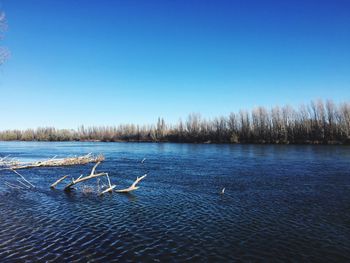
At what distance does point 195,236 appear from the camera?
43.9 feet

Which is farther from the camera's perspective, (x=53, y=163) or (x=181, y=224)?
(x=53, y=163)

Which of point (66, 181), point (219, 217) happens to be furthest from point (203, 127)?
point (219, 217)

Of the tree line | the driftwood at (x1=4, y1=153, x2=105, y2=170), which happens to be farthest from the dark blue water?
the tree line

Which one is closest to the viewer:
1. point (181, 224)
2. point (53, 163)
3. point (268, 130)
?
point (181, 224)

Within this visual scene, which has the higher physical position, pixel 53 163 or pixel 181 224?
pixel 53 163

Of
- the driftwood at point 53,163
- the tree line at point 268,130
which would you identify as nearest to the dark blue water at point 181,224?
the driftwood at point 53,163

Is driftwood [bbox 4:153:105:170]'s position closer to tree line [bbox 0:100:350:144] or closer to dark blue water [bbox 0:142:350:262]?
dark blue water [bbox 0:142:350:262]

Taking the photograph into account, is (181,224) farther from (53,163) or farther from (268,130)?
(268,130)

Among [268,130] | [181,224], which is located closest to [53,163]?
[181,224]

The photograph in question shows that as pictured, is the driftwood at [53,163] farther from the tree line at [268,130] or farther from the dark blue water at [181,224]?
the tree line at [268,130]

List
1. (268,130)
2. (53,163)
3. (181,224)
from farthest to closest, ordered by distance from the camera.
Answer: (268,130)
(53,163)
(181,224)

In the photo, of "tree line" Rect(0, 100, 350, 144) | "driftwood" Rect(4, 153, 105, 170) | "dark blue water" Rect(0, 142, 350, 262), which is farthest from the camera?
"tree line" Rect(0, 100, 350, 144)

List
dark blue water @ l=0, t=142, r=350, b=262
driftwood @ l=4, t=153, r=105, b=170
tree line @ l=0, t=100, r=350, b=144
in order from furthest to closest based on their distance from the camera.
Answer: tree line @ l=0, t=100, r=350, b=144
driftwood @ l=4, t=153, r=105, b=170
dark blue water @ l=0, t=142, r=350, b=262

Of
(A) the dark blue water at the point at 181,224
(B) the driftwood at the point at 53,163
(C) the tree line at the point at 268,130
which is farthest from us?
(C) the tree line at the point at 268,130
